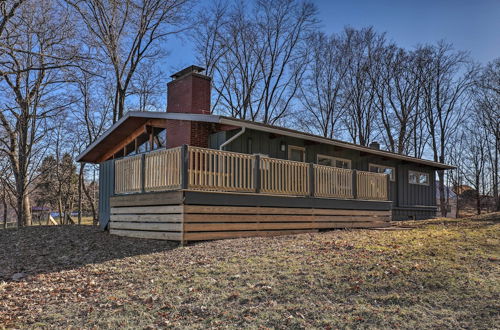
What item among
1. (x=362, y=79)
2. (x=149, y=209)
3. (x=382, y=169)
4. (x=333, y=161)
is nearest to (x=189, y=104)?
(x=149, y=209)

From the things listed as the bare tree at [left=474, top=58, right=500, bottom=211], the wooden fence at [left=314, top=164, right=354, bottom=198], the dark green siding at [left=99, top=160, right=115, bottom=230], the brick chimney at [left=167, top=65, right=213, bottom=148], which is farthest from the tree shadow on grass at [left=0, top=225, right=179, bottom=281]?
the bare tree at [left=474, top=58, right=500, bottom=211]

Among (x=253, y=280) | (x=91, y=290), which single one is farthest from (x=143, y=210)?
(x=253, y=280)

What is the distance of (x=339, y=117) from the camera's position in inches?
1150

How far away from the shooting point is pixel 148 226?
946cm

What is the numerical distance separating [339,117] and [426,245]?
22.4 m

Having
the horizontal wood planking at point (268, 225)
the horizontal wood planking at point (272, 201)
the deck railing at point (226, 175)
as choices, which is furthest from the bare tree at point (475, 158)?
the deck railing at point (226, 175)

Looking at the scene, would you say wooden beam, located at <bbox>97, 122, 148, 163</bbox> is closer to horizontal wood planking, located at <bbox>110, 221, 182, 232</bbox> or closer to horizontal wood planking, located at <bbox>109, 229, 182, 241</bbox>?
horizontal wood planking, located at <bbox>110, 221, 182, 232</bbox>

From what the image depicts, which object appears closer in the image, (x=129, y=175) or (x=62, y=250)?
(x=62, y=250)

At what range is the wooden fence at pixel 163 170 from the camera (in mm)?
8836

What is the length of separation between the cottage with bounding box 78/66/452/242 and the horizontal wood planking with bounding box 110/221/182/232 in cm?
3

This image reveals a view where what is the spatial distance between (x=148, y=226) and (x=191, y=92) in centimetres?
506

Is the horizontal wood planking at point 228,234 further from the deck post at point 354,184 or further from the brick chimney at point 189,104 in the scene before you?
the brick chimney at point 189,104

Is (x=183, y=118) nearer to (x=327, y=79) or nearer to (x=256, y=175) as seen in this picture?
(x=256, y=175)

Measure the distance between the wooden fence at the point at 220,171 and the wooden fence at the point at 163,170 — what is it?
1.13ft
